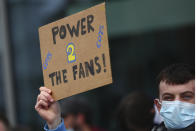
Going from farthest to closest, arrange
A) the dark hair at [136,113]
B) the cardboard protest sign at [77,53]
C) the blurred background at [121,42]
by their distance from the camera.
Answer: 1. the blurred background at [121,42]
2. the dark hair at [136,113]
3. the cardboard protest sign at [77,53]

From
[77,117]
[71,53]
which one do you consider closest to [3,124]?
[77,117]

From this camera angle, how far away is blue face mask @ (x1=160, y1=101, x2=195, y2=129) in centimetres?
302

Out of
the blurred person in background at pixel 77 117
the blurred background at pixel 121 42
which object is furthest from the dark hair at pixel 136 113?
the blurred background at pixel 121 42

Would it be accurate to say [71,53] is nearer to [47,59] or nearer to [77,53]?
[77,53]

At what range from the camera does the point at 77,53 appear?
312 centimetres

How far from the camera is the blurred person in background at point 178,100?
119 inches

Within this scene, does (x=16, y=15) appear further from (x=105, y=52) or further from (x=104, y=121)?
(x=105, y=52)

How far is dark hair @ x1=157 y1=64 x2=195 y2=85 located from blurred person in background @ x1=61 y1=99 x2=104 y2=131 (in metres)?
2.94

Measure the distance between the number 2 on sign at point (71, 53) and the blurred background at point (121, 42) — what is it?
3.91 meters

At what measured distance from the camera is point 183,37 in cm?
730

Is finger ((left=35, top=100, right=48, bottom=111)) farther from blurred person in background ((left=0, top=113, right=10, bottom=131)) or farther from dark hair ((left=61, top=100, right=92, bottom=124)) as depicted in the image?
dark hair ((left=61, top=100, right=92, bottom=124))

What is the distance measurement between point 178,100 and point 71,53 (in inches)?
25.5

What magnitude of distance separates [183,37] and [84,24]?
438cm

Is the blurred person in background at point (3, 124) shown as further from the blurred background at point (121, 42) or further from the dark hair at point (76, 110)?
the blurred background at point (121, 42)
